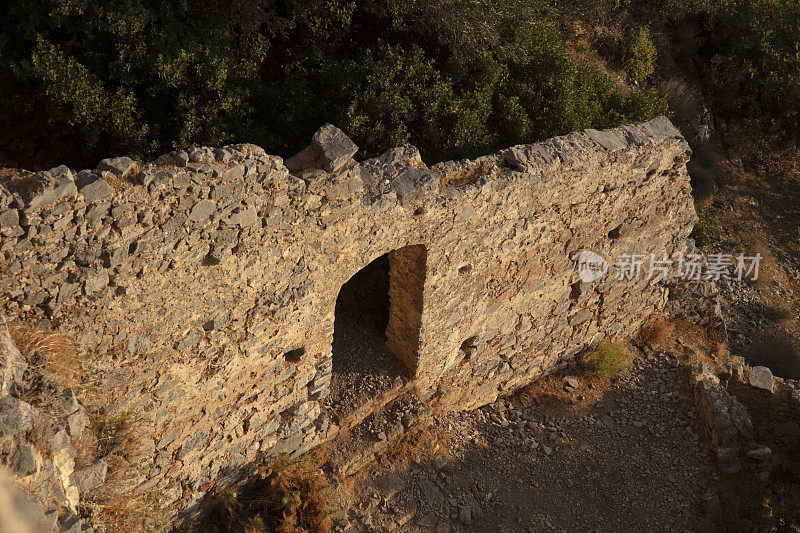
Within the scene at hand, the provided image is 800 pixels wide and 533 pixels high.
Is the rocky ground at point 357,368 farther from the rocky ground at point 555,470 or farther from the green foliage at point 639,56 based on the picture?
the green foliage at point 639,56

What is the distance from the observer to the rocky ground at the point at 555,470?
6637mm

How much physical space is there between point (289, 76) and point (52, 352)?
5.46 m

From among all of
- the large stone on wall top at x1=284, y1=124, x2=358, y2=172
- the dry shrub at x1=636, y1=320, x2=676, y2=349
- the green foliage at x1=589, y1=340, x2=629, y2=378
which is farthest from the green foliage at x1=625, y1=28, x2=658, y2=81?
the large stone on wall top at x1=284, y1=124, x2=358, y2=172

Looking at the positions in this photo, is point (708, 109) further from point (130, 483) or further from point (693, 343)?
point (130, 483)

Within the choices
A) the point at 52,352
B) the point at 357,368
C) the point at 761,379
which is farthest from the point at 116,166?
the point at 761,379

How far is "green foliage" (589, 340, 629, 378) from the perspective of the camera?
28.2ft

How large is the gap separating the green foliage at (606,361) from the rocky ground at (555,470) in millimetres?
163

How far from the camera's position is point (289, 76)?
8922mm

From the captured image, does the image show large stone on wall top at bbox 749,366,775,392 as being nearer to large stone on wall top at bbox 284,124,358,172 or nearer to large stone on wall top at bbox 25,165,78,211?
large stone on wall top at bbox 284,124,358,172

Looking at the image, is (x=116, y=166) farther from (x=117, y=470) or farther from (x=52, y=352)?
(x=117, y=470)

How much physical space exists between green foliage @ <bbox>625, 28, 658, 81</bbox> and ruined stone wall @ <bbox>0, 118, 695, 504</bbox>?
→ 621 cm

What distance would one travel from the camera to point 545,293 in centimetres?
786

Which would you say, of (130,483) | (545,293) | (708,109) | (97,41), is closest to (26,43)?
(97,41)

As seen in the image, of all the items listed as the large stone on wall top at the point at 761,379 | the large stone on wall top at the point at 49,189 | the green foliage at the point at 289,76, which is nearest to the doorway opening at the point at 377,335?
the green foliage at the point at 289,76
